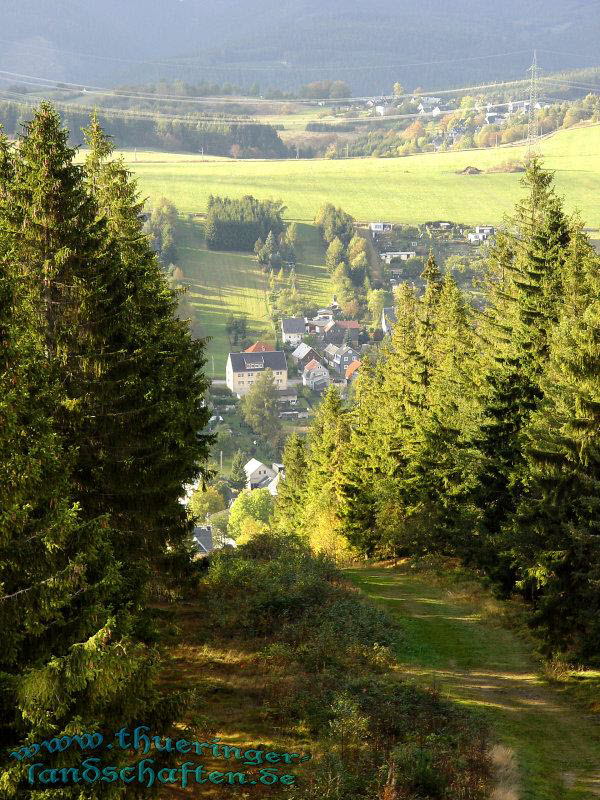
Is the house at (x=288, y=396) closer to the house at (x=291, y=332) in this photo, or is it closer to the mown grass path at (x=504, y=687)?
the house at (x=291, y=332)

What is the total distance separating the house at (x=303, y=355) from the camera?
186m

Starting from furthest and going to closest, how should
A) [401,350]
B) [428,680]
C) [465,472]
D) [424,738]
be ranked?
[401,350] < [465,472] < [428,680] < [424,738]

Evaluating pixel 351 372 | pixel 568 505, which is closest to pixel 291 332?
pixel 351 372

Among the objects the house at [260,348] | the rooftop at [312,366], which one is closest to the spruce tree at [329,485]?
the house at [260,348]

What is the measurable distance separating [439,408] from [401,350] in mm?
7093

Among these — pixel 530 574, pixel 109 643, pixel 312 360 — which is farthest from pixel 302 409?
pixel 109 643

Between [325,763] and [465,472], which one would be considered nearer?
[325,763]

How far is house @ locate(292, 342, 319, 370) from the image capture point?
186 m

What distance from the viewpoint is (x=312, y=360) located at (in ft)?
603

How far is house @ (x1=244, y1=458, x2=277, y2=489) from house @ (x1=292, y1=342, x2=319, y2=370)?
53.7 meters

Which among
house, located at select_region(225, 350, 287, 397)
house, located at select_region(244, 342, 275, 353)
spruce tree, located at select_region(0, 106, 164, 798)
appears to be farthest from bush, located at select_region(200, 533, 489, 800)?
house, located at select_region(244, 342, 275, 353)

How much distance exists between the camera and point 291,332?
194m

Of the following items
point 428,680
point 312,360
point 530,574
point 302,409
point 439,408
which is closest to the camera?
point 428,680

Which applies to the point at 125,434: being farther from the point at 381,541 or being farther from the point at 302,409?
the point at 302,409
